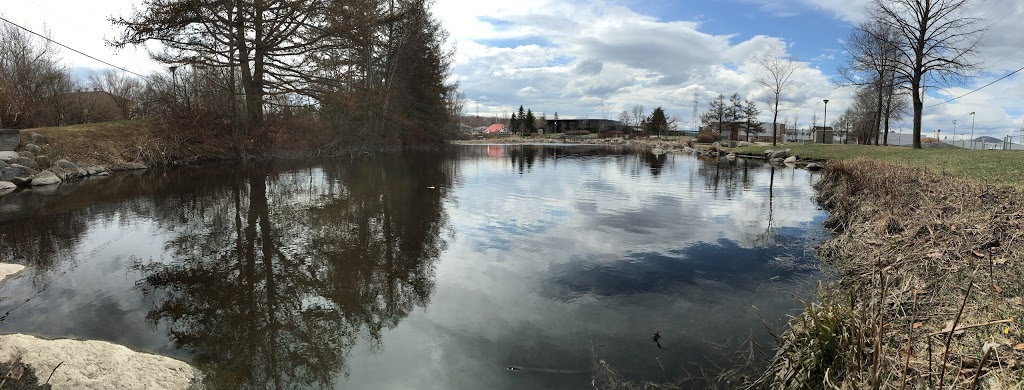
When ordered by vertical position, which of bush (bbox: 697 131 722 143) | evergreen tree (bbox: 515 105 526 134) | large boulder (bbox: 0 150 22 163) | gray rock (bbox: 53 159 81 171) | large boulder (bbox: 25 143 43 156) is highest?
evergreen tree (bbox: 515 105 526 134)

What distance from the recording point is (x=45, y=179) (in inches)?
666

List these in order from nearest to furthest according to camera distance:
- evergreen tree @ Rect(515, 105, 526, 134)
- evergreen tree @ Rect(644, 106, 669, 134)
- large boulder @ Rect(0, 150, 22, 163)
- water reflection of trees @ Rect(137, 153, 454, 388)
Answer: water reflection of trees @ Rect(137, 153, 454, 388) → large boulder @ Rect(0, 150, 22, 163) → evergreen tree @ Rect(644, 106, 669, 134) → evergreen tree @ Rect(515, 105, 526, 134)

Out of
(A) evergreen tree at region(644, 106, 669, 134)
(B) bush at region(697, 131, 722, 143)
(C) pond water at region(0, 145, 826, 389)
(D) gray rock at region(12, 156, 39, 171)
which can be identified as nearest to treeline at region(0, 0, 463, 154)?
(D) gray rock at region(12, 156, 39, 171)

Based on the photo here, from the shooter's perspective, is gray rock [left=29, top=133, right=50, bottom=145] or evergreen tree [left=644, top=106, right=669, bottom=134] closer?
gray rock [left=29, top=133, right=50, bottom=145]

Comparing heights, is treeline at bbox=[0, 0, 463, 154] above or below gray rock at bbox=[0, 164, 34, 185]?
above

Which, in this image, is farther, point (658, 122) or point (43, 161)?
point (658, 122)

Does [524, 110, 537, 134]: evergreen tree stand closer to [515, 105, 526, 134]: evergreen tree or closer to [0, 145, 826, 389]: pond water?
[515, 105, 526, 134]: evergreen tree

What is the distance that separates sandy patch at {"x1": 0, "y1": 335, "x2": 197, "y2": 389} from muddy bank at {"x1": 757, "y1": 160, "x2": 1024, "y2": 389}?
482 centimetres

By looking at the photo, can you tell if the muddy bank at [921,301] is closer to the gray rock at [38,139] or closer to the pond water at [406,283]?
the pond water at [406,283]

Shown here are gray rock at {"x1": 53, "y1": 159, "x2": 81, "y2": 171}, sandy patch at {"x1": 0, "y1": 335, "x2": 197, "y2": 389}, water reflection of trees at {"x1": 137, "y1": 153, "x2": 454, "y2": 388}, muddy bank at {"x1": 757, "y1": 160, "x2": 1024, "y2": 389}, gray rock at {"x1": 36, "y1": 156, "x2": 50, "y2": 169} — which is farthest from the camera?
gray rock at {"x1": 36, "y1": 156, "x2": 50, "y2": 169}

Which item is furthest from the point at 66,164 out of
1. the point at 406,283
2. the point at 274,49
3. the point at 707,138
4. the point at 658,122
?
the point at 658,122

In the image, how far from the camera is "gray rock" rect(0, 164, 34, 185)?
1595cm

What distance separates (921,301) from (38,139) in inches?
1078

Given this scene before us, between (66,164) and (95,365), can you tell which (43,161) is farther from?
(95,365)
